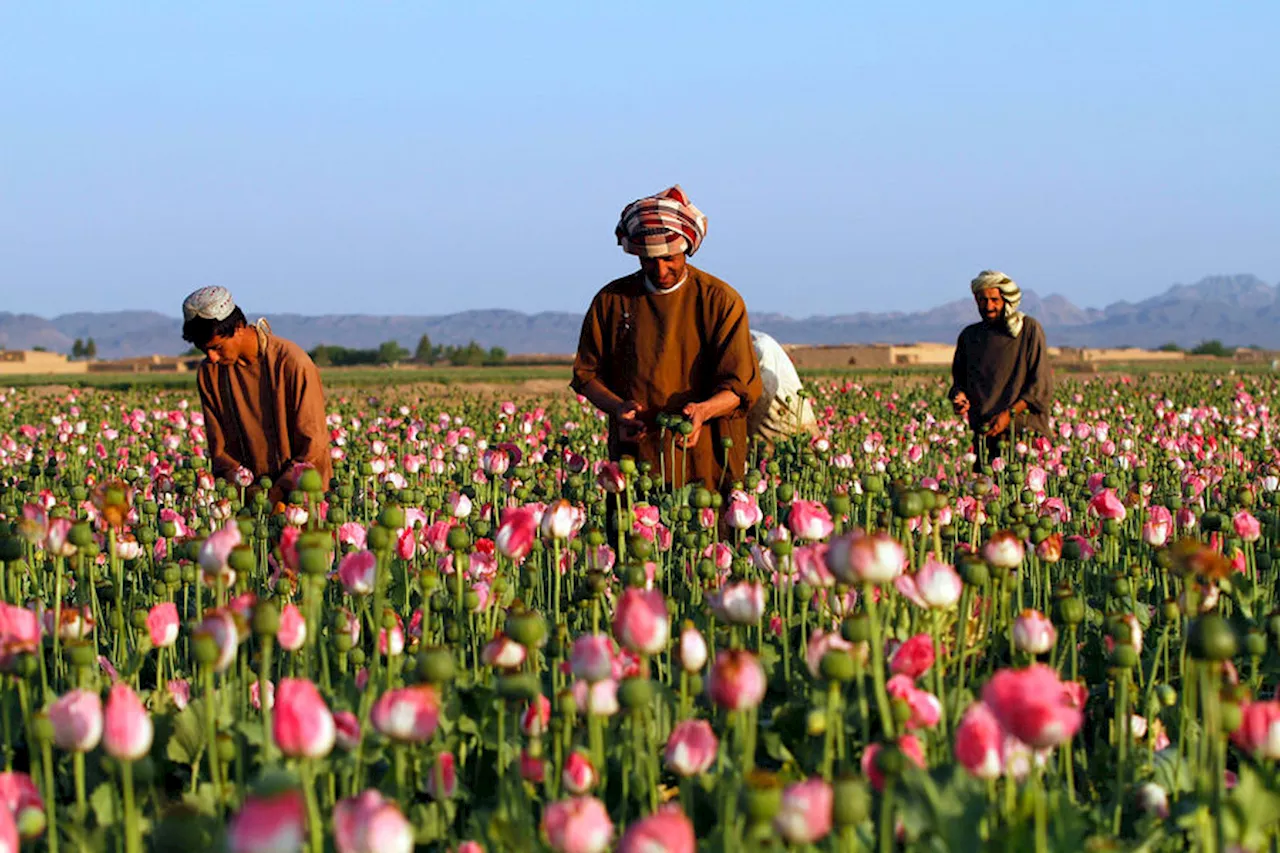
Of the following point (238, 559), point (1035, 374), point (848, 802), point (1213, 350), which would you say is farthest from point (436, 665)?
point (1213, 350)

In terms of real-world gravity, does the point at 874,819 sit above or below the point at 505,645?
A: below

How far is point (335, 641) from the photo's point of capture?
3.38 m

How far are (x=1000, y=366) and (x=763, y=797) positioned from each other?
6.96 meters

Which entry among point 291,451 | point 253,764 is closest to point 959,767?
point 253,764

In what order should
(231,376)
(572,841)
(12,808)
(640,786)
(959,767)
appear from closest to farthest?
(572,841)
(12,808)
(959,767)
(640,786)
(231,376)

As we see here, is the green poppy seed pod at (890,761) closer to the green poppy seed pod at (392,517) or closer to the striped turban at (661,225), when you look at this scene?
the green poppy seed pod at (392,517)

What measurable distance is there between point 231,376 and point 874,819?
4.10 meters

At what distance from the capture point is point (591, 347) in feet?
19.6

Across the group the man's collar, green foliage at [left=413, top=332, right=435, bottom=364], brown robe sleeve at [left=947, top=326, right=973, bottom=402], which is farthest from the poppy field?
green foliage at [left=413, top=332, right=435, bottom=364]

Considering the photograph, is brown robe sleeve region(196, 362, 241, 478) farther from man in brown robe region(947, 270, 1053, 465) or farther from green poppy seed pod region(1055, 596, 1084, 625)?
man in brown robe region(947, 270, 1053, 465)

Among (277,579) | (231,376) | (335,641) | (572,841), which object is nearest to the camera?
(572,841)

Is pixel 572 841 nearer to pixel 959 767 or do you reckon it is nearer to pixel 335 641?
pixel 959 767

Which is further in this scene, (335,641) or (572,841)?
(335,641)

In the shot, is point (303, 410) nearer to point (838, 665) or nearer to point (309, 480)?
point (309, 480)
